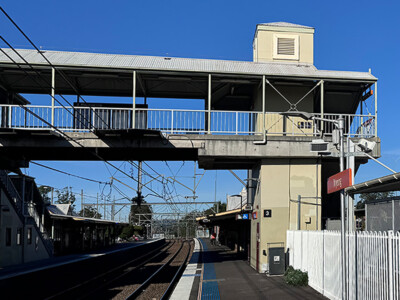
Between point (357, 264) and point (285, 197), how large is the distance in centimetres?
775

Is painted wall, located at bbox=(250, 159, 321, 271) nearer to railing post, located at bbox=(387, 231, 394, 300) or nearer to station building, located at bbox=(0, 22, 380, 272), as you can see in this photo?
station building, located at bbox=(0, 22, 380, 272)

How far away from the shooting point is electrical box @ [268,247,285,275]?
16594 mm

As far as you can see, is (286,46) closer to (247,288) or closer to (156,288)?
(247,288)

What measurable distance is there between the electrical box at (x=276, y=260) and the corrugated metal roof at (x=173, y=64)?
266 inches

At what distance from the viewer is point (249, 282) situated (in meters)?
15.3

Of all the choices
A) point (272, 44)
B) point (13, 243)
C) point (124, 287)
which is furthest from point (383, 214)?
point (13, 243)

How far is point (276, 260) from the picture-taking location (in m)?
16.7

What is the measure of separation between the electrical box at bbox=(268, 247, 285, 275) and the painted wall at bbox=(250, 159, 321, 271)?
87 centimetres

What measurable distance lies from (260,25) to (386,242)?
15.8 m

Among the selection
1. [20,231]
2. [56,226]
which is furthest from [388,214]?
[56,226]

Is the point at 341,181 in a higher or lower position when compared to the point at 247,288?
higher

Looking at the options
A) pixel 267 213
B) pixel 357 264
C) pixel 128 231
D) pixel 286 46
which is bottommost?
pixel 128 231

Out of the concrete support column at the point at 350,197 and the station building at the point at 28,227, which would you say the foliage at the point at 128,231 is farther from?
the concrete support column at the point at 350,197

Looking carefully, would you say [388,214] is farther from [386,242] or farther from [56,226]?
[56,226]
